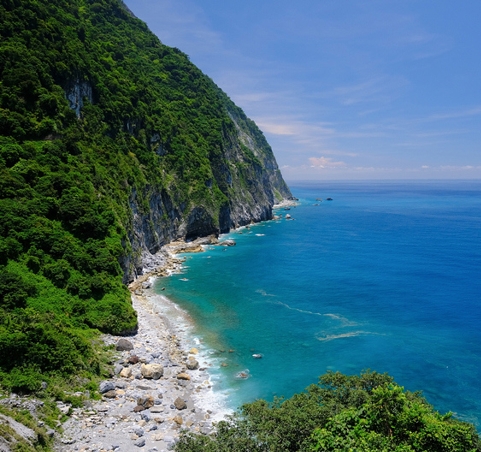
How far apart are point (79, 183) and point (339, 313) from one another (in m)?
41.3

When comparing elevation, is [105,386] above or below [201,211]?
below

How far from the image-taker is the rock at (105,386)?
2892 cm

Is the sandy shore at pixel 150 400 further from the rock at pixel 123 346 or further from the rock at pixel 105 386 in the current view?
the rock at pixel 123 346

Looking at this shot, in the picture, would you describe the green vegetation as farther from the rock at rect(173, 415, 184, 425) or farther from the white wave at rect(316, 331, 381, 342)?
the white wave at rect(316, 331, 381, 342)

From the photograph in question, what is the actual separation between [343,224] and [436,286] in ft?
248

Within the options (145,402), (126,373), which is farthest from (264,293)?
(145,402)

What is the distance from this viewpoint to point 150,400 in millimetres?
28734

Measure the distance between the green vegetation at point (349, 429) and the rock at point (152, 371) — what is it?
12.7 meters

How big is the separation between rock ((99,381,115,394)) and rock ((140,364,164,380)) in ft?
11.9

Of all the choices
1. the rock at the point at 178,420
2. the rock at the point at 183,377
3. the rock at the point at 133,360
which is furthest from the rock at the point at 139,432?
the rock at the point at 133,360

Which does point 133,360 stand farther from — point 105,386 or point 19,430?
point 19,430

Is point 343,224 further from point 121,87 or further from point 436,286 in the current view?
point 121,87

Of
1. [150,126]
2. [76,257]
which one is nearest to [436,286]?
[76,257]

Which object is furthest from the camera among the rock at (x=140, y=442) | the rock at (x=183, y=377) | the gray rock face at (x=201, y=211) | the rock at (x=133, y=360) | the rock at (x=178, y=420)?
the gray rock face at (x=201, y=211)
